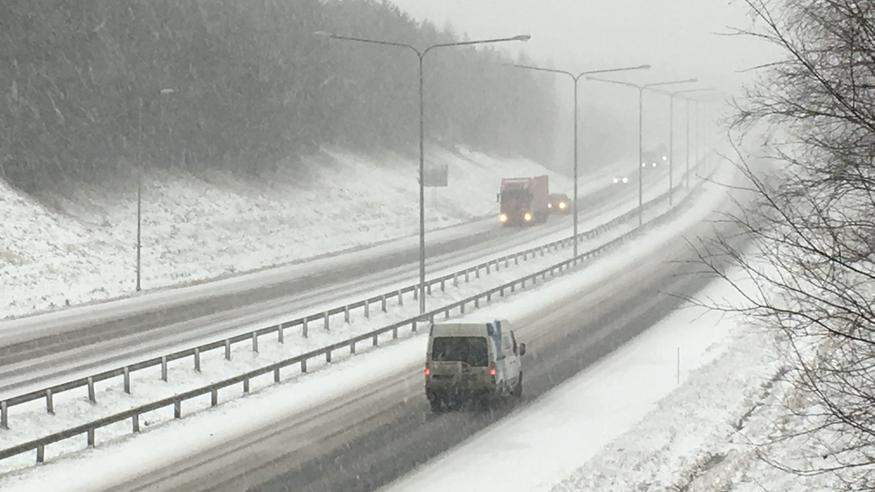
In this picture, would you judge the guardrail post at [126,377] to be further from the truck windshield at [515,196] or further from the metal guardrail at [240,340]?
the truck windshield at [515,196]

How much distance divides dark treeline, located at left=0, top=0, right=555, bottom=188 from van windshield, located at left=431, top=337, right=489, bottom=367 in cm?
2173

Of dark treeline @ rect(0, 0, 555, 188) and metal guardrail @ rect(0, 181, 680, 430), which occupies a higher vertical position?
dark treeline @ rect(0, 0, 555, 188)

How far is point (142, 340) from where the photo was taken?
113 ft

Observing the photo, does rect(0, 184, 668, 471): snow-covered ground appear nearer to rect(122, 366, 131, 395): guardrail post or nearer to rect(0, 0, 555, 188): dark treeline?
rect(122, 366, 131, 395): guardrail post

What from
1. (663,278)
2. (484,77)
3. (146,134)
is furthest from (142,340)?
(484,77)

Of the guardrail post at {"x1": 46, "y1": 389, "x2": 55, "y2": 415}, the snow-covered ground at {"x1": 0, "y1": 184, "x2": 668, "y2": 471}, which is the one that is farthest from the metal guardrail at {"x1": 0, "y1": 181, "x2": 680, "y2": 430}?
the snow-covered ground at {"x1": 0, "y1": 184, "x2": 668, "y2": 471}

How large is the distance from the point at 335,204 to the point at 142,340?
139ft

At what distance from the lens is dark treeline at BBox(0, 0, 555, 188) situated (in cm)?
5359

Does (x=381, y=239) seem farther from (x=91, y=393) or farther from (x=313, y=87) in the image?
(x=91, y=393)

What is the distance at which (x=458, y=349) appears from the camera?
25609 millimetres

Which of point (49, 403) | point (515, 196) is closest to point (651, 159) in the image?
point (515, 196)

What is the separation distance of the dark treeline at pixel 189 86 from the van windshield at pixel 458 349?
856 inches

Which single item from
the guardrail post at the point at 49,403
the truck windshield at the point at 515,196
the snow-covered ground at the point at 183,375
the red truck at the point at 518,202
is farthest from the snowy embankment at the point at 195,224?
the guardrail post at the point at 49,403

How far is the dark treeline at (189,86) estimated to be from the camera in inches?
2110
